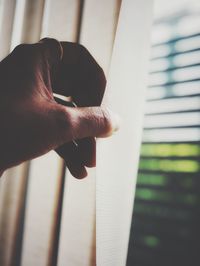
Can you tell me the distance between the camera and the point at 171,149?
990mm

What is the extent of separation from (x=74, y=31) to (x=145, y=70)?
0.38 m

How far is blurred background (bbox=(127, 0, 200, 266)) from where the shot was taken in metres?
0.93

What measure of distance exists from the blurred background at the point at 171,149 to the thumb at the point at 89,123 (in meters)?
0.29

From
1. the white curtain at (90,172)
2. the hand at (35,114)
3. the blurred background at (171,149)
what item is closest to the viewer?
the hand at (35,114)

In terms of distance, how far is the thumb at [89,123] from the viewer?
71cm

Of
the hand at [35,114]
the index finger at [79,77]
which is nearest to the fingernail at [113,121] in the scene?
the hand at [35,114]

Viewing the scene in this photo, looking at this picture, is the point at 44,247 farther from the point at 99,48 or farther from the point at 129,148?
the point at 99,48

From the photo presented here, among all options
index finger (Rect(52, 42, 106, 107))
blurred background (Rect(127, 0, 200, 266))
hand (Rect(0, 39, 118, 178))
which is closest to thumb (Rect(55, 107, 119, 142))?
hand (Rect(0, 39, 118, 178))

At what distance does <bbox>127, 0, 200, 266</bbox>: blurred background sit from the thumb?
0.29m

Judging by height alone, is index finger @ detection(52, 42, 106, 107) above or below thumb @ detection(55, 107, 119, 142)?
above

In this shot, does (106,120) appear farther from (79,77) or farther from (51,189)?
(51,189)

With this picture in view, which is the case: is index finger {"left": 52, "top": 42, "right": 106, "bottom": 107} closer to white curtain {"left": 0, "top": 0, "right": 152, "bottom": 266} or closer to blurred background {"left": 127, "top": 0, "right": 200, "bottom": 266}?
white curtain {"left": 0, "top": 0, "right": 152, "bottom": 266}

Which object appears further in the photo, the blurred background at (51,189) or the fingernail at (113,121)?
the blurred background at (51,189)

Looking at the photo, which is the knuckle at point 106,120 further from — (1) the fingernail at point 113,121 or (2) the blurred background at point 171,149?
(2) the blurred background at point 171,149
